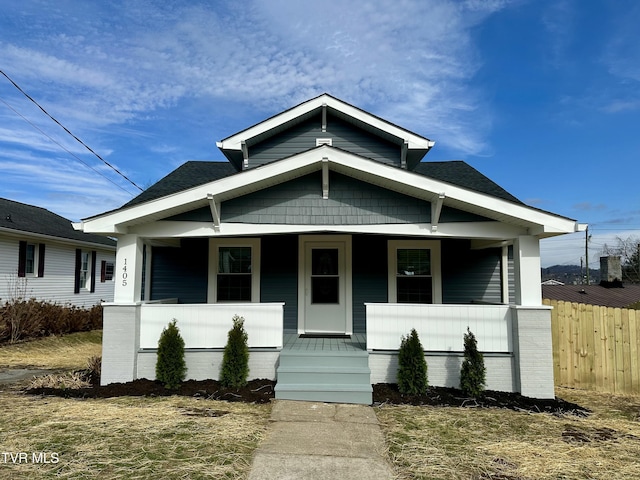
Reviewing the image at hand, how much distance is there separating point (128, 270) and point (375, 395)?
465 centimetres

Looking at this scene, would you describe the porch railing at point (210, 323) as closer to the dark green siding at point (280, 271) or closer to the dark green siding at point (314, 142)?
the dark green siding at point (280, 271)

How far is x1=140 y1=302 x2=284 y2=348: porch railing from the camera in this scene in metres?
6.82

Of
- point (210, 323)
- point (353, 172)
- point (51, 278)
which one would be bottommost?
point (210, 323)

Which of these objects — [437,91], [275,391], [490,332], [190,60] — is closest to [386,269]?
[490,332]

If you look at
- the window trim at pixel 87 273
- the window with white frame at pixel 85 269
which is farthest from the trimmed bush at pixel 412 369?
the window with white frame at pixel 85 269

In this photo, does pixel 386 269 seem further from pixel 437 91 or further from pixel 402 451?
pixel 437 91

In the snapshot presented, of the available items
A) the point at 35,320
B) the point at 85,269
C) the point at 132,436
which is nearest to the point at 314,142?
the point at 132,436

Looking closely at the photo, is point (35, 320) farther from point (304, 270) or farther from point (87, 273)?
point (304, 270)

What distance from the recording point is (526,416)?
549 cm

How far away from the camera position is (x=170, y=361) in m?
6.45

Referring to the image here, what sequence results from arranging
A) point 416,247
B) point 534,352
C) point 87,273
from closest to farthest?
point 534,352, point 416,247, point 87,273

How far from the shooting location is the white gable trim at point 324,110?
8547 millimetres

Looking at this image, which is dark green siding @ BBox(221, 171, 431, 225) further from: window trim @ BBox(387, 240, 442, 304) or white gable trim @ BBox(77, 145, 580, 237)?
window trim @ BBox(387, 240, 442, 304)

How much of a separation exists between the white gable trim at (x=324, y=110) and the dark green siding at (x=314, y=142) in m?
0.44
